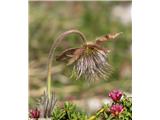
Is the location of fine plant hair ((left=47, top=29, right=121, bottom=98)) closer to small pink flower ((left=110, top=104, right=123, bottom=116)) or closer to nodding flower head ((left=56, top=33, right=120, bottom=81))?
nodding flower head ((left=56, top=33, right=120, bottom=81))

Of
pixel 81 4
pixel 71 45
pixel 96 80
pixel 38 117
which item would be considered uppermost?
pixel 81 4

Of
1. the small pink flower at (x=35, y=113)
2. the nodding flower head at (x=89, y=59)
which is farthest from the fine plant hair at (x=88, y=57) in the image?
the small pink flower at (x=35, y=113)

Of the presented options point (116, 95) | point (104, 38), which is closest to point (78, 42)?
point (104, 38)

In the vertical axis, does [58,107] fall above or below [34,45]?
below

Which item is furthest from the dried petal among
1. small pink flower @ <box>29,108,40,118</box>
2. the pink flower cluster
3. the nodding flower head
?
small pink flower @ <box>29,108,40,118</box>

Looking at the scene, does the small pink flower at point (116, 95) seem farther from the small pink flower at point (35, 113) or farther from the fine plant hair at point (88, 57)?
the small pink flower at point (35, 113)
